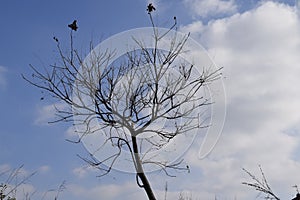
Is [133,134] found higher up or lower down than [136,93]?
lower down

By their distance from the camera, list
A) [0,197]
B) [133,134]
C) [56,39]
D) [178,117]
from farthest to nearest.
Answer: [56,39]
[178,117]
[133,134]
[0,197]

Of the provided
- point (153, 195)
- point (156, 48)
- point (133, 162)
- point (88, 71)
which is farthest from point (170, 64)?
point (153, 195)

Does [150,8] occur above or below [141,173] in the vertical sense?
above

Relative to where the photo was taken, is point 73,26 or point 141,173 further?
point 73,26

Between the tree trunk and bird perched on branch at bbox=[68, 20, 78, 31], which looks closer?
the tree trunk

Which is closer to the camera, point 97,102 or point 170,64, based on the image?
point 97,102

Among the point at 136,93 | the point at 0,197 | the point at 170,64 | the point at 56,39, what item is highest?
the point at 56,39

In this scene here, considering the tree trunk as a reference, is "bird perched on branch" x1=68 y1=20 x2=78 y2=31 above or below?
above

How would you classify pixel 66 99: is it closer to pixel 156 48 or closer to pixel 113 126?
pixel 113 126

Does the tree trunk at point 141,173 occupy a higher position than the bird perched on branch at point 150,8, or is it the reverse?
the bird perched on branch at point 150,8

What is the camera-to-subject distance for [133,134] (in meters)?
5.41

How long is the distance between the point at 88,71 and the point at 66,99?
0.49 metres

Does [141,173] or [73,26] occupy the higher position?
[73,26]

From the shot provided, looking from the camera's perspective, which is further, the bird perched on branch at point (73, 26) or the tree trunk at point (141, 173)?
the bird perched on branch at point (73, 26)
